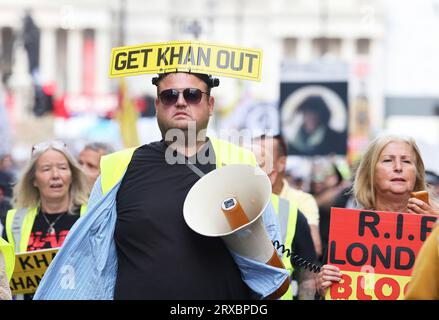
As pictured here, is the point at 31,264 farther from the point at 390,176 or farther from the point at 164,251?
the point at 390,176

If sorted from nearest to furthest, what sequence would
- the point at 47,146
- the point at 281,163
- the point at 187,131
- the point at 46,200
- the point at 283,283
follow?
the point at 283,283 < the point at 187,131 < the point at 46,200 < the point at 47,146 < the point at 281,163

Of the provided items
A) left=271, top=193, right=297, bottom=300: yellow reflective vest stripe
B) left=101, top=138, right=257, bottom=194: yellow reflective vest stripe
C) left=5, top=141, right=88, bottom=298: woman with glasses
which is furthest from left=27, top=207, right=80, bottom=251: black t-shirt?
left=101, top=138, right=257, bottom=194: yellow reflective vest stripe

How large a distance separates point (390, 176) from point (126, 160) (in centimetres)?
115

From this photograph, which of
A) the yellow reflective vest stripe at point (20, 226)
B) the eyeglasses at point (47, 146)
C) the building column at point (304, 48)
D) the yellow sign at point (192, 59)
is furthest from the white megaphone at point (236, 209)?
the building column at point (304, 48)

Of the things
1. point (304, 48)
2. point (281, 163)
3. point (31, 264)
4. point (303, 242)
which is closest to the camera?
point (31, 264)

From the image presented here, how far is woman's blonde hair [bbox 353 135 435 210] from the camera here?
5.18m

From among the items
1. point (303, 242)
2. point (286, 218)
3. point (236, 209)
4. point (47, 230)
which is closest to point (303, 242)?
point (303, 242)

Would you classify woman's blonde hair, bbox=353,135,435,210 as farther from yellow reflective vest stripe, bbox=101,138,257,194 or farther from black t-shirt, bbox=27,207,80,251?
black t-shirt, bbox=27,207,80,251

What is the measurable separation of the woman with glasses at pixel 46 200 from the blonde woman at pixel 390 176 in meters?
1.78

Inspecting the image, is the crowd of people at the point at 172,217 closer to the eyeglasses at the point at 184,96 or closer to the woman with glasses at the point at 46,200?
the eyeglasses at the point at 184,96

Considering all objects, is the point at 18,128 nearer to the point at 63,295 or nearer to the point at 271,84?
the point at 271,84

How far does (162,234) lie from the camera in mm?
4410

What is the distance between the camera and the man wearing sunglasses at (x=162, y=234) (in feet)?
14.4
